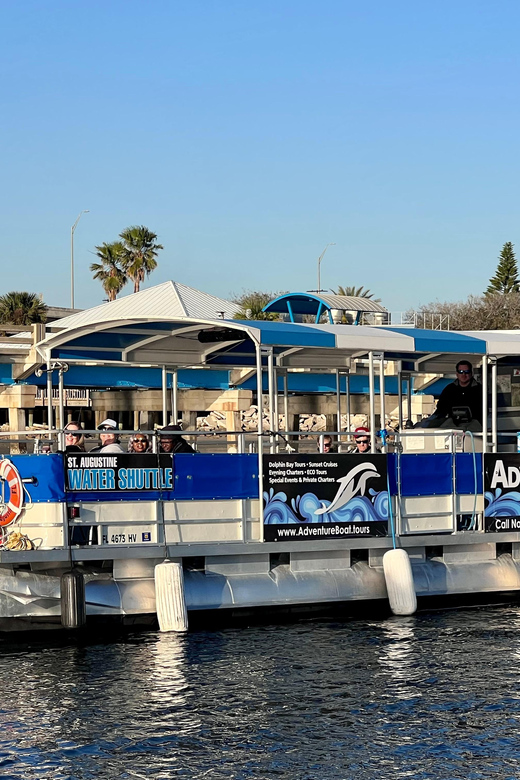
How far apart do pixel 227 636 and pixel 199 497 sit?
1802mm

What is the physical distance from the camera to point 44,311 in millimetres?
68125

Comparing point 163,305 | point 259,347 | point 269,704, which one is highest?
point 163,305

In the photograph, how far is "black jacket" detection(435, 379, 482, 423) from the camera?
54.1ft

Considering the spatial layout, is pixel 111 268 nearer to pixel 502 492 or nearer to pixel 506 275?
pixel 506 275

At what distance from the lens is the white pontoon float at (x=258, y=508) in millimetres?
13609

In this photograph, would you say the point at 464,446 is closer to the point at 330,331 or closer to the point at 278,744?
the point at 330,331

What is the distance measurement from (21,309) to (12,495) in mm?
53594

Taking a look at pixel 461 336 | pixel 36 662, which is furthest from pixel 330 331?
pixel 36 662

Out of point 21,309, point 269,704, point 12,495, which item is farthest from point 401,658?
point 21,309

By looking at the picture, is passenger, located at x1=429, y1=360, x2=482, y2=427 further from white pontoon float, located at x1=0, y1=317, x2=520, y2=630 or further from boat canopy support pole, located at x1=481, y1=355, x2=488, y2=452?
boat canopy support pole, located at x1=481, y1=355, x2=488, y2=452

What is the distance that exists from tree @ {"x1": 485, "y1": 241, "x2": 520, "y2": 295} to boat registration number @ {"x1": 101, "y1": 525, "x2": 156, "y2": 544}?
73646mm

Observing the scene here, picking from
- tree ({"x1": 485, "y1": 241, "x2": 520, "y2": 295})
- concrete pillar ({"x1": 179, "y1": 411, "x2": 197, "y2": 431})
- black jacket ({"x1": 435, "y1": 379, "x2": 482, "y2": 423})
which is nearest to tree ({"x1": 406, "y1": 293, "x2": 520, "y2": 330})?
tree ({"x1": 485, "y1": 241, "x2": 520, "y2": 295})

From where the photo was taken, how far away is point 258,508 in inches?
576

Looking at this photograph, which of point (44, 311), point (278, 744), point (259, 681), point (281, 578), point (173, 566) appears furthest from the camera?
point (44, 311)
